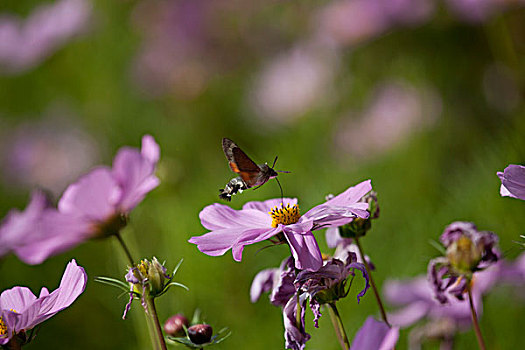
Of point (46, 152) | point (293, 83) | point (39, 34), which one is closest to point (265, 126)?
point (293, 83)

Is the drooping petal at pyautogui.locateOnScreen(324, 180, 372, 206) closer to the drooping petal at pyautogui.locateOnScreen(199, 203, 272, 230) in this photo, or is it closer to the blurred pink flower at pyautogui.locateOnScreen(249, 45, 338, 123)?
the drooping petal at pyautogui.locateOnScreen(199, 203, 272, 230)

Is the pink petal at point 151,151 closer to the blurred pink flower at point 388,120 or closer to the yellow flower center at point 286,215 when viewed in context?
the yellow flower center at point 286,215

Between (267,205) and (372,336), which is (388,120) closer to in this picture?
(267,205)

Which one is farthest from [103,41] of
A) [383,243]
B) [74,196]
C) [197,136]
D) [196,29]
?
[74,196]

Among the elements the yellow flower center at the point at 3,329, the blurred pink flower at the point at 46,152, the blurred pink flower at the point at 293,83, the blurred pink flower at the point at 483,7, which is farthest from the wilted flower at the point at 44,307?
the blurred pink flower at the point at 46,152

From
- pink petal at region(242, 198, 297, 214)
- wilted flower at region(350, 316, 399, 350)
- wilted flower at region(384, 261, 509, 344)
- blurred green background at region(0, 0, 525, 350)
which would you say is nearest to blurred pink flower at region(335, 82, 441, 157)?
blurred green background at region(0, 0, 525, 350)
